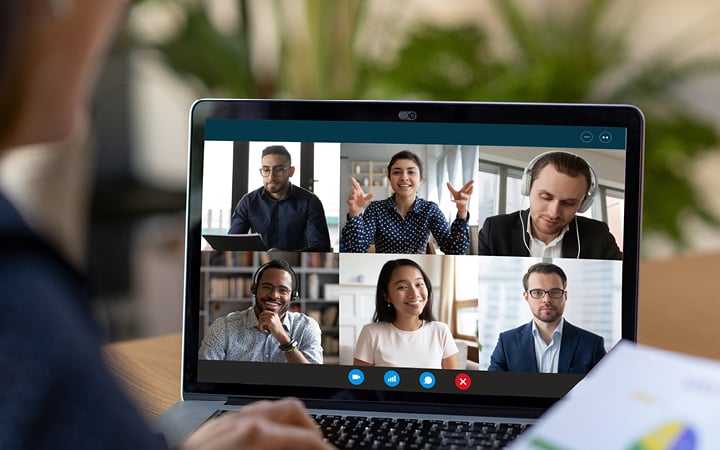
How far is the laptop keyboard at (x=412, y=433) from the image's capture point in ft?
2.28

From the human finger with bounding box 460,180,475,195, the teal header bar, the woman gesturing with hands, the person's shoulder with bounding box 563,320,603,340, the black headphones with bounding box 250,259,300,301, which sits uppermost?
the teal header bar

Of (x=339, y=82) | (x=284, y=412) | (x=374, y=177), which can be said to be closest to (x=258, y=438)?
(x=284, y=412)

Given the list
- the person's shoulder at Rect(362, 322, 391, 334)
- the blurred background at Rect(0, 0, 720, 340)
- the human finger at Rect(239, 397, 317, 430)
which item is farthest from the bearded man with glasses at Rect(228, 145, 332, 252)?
the blurred background at Rect(0, 0, 720, 340)

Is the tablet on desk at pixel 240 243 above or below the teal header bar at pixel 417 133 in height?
below

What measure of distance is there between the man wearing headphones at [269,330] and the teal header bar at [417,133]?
15 centimetres

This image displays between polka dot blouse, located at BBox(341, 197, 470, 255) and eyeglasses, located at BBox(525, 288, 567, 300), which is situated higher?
polka dot blouse, located at BBox(341, 197, 470, 255)

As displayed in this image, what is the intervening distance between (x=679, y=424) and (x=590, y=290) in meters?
0.43

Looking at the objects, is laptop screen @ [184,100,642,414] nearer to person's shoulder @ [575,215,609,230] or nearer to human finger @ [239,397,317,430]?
person's shoulder @ [575,215,609,230]

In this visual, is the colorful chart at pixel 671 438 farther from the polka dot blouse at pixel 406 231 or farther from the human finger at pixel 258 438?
the polka dot blouse at pixel 406 231

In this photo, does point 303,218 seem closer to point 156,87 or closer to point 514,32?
point 514,32

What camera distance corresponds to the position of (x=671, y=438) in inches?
14.5

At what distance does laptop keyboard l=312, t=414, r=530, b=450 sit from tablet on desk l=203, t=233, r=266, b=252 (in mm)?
194

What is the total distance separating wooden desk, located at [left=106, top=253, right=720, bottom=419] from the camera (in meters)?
0.91

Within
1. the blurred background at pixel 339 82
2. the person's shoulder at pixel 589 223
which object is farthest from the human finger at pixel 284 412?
the blurred background at pixel 339 82
